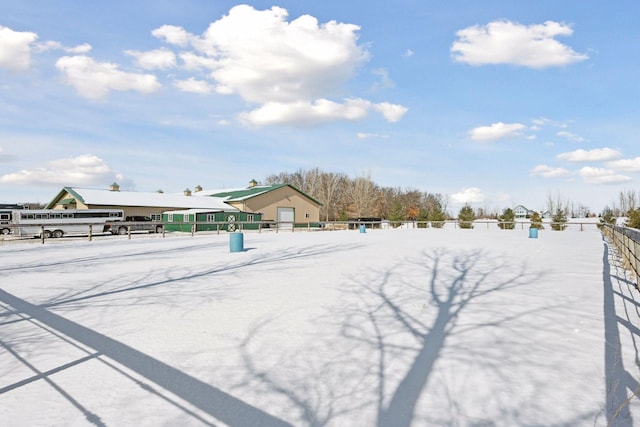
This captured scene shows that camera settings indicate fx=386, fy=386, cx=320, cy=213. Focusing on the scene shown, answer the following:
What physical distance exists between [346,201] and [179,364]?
243ft

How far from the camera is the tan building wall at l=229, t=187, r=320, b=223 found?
46319mm

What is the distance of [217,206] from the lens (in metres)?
45.8

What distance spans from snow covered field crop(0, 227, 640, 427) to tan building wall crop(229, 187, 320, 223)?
37510 millimetres

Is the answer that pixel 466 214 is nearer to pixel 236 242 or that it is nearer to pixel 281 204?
pixel 281 204

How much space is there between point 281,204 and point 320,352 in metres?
44.8

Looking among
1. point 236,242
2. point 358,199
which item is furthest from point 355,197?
point 236,242

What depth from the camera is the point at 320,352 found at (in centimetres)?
443

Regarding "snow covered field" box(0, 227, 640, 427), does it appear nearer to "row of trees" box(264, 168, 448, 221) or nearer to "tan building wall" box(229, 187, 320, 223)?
"tan building wall" box(229, 187, 320, 223)

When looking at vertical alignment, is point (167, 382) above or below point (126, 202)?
below

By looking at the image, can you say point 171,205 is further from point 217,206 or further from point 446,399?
point 446,399

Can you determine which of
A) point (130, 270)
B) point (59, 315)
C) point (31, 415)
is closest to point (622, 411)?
point (31, 415)

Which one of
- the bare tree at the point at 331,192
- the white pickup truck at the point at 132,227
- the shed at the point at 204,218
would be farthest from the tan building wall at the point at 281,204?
the bare tree at the point at 331,192

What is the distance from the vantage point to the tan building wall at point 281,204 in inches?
1824

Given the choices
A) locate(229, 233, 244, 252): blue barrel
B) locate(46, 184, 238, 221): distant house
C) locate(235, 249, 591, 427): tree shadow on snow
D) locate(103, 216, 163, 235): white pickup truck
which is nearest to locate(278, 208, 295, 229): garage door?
locate(46, 184, 238, 221): distant house
